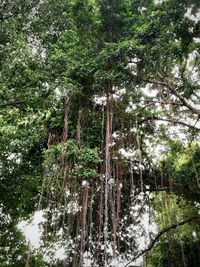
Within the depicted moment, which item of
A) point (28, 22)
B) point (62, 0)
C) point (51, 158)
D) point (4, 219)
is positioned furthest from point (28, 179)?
point (62, 0)

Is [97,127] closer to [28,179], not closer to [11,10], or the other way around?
[28,179]

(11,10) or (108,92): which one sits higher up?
(11,10)

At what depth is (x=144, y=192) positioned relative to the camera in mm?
6496

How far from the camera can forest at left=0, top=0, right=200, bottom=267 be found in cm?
479

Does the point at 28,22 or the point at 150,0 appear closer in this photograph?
the point at 150,0

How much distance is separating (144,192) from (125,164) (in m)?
1.06

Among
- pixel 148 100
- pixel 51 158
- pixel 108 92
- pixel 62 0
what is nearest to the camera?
pixel 51 158

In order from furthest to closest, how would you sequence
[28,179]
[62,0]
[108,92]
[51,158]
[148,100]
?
1. [62,0]
2. [148,100]
3. [28,179]
4. [108,92]
5. [51,158]

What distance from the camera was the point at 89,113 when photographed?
554 centimetres

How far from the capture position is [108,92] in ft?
16.8

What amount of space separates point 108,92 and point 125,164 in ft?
4.73

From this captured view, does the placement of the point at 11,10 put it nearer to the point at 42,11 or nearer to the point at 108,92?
the point at 42,11

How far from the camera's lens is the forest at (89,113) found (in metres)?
4.79

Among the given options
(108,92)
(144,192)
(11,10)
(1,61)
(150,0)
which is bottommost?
(144,192)
